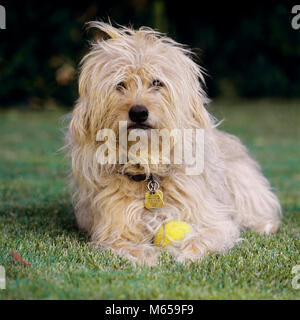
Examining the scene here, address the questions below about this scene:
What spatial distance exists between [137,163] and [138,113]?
0.45 meters

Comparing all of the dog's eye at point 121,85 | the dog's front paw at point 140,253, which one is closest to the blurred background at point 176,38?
the dog's eye at point 121,85

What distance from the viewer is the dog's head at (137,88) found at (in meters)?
3.71

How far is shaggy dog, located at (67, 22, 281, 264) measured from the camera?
148 inches

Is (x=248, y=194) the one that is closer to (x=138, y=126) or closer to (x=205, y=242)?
(x=205, y=242)

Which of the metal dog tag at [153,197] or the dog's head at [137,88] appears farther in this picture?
the metal dog tag at [153,197]

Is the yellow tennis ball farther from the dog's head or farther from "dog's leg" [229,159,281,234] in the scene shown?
"dog's leg" [229,159,281,234]

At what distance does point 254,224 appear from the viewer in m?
4.84

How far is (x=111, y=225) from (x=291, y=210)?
241 centimetres

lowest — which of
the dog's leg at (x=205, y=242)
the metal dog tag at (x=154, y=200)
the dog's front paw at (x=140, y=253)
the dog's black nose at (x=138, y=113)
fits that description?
the dog's front paw at (x=140, y=253)

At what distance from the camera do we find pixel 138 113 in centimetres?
360

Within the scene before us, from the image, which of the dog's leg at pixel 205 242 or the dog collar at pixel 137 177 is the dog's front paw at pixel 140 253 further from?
the dog collar at pixel 137 177

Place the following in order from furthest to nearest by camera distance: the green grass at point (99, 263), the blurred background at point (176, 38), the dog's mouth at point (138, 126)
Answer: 1. the blurred background at point (176, 38)
2. the dog's mouth at point (138, 126)
3. the green grass at point (99, 263)

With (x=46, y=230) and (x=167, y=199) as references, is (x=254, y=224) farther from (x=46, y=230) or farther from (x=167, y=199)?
(x=46, y=230)

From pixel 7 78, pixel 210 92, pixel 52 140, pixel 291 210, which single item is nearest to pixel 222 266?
pixel 291 210
